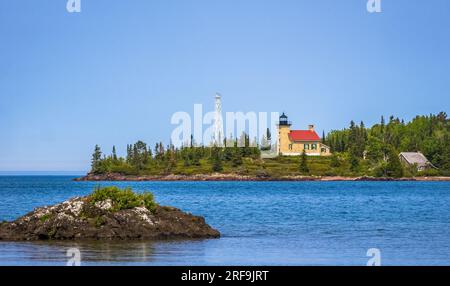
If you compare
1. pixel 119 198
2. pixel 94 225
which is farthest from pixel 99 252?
pixel 119 198

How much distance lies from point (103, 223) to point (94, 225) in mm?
431

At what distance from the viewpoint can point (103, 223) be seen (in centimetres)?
3572

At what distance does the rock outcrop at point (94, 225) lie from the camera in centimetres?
3534

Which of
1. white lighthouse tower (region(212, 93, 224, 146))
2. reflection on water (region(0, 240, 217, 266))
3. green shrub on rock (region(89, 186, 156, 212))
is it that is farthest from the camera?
white lighthouse tower (region(212, 93, 224, 146))

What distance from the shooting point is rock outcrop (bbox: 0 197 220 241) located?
35.3m

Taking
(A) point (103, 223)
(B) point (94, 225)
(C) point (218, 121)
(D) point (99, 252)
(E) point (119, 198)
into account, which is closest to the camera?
(D) point (99, 252)

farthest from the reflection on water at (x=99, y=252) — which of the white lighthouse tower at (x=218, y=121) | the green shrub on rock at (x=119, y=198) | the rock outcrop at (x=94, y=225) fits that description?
the white lighthouse tower at (x=218, y=121)

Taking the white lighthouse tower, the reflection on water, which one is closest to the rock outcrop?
the reflection on water

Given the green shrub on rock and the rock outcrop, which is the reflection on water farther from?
the green shrub on rock

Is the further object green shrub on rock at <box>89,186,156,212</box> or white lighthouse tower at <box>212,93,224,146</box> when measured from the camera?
white lighthouse tower at <box>212,93,224,146</box>

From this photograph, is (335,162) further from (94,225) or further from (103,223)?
(94,225)
